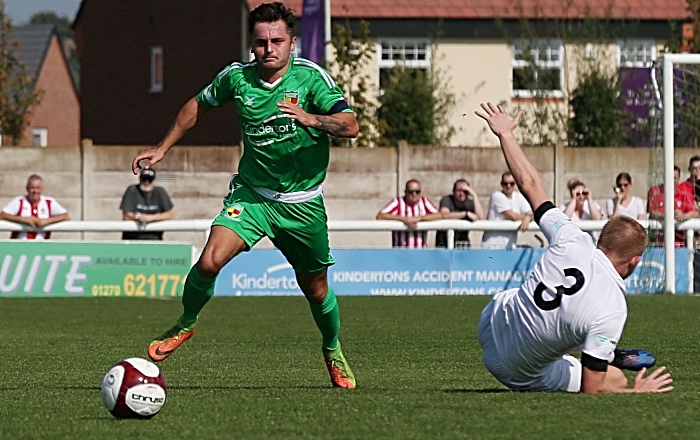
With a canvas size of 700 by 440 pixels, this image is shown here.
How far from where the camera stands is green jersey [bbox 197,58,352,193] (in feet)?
26.2

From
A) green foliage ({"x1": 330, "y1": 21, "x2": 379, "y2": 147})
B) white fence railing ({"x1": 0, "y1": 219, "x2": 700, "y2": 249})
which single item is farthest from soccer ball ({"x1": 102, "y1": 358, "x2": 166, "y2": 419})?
green foliage ({"x1": 330, "y1": 21, "x2": 379, "y2": 147})

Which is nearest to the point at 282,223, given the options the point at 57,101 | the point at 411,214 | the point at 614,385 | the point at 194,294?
the point at 194,294

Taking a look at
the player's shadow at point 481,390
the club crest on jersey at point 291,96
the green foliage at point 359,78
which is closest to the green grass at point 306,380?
the player's shadow at point 481,390

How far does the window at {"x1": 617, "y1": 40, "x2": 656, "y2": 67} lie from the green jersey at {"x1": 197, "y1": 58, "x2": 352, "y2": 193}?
23090 mm

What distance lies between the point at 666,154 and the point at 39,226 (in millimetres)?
8333

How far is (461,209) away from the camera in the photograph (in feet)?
62.0

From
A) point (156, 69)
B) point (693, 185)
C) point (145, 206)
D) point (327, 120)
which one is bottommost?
point (145, 206)

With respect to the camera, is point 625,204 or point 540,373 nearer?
point 540,373

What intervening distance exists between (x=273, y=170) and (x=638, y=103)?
19.7m

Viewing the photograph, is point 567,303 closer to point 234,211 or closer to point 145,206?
point 234,211

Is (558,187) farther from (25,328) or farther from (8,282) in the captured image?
(25,328)

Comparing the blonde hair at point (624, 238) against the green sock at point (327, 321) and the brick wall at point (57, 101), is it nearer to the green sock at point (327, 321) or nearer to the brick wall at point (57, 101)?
the green sock at point (327, 321)

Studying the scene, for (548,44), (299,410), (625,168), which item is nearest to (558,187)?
(625,168)

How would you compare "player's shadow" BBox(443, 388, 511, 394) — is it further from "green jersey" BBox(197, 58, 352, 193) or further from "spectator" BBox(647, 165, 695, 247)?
"spectator" BBox(647, 165, 695, 247)
